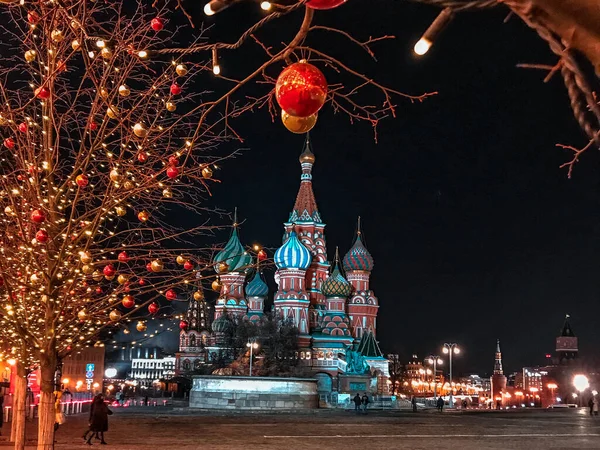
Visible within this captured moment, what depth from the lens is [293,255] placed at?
64.5 metres

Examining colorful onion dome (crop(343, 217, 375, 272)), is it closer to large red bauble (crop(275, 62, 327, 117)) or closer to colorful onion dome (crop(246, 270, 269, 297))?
colorful onion dome (crop(246, 270, 269, 297))

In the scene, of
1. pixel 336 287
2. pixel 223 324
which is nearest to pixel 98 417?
pixel 223 324

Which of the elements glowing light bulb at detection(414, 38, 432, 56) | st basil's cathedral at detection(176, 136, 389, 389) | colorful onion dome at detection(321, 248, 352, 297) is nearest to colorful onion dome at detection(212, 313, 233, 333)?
st basil's cathedral at detection(176, 136, 389, 389)

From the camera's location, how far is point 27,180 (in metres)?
8.80

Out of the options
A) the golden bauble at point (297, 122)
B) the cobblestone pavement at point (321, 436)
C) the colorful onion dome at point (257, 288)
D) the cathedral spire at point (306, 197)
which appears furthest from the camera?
the cathedral spire at point (306, 197)

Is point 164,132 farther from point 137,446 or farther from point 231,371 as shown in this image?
point 231,371

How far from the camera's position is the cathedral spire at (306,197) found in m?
71.8

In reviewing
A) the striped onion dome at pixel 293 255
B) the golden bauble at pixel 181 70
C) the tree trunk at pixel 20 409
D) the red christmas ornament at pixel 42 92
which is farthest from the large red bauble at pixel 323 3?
the striped onion dome at pixel 293 255

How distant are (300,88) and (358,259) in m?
69.3

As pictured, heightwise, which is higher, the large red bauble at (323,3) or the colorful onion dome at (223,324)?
the colorful onion dome at (223,324)

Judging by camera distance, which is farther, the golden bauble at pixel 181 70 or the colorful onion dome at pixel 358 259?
the colorful onion dome at pixel 358 259

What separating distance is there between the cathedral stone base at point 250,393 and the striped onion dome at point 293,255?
29691 millimetres

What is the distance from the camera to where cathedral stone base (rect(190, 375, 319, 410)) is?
33.3m

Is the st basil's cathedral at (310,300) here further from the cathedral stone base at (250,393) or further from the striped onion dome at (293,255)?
the cathedral stone base at (250,393)
